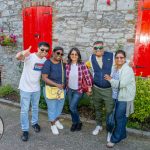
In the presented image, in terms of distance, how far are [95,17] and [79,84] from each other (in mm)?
2365

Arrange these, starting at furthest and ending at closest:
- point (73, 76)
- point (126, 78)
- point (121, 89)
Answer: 1. point (73, 76)
2. point (121, 89)
3. point (126, 78)

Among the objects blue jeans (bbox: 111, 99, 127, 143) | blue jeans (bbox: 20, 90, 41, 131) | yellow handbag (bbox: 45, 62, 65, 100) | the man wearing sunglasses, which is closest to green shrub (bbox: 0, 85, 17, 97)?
blue jeans (bbox: 20, 90, 41, 131)

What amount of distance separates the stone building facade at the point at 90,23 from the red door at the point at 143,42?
0.13 meters

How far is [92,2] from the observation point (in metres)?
6.71

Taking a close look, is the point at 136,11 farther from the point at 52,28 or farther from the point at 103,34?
the point at 52,28

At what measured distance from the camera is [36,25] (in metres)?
7.82

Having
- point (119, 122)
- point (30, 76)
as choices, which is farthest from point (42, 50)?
point (119, 122)

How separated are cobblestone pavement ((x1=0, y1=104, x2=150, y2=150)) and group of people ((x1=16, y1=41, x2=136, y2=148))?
185 mm

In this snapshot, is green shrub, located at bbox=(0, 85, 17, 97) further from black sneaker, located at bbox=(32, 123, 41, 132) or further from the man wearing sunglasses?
the man wearing sunglasses

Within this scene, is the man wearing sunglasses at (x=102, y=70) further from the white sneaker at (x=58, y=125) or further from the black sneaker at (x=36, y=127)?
the black sneaker at (x=36, y=127)

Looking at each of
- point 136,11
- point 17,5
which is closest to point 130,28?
point 136,11

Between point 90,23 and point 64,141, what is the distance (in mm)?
3209

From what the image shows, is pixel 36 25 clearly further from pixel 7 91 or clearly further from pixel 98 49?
pixel 98 49

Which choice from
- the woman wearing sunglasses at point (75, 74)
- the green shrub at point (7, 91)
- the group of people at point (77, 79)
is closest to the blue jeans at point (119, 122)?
the group of people at point (77, 79)
